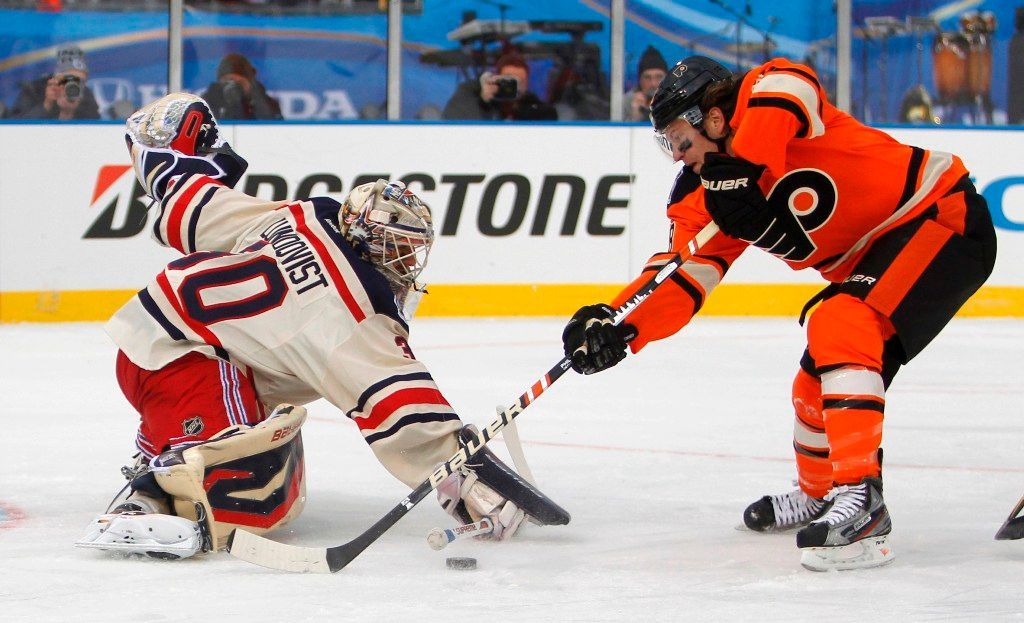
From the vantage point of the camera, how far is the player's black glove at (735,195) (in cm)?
243

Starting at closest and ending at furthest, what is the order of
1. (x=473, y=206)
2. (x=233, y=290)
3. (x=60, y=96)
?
(x=233, y=290) < (x=60, y=96) < (x=473, y=206)

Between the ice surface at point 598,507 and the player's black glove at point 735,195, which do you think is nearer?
the ice surface at point 598,507

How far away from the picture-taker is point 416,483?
2580 millimetres

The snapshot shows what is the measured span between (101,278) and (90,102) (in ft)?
2.81

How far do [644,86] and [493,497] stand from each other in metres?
4.65

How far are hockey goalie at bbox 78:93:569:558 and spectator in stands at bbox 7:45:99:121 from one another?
3.87 m

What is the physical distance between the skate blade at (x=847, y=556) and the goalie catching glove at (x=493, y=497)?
434 mm

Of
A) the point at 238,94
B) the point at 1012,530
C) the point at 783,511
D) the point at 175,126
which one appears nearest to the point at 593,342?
the point at 783,511

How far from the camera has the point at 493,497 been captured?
8.58 ft

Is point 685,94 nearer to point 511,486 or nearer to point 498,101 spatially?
point 511,486

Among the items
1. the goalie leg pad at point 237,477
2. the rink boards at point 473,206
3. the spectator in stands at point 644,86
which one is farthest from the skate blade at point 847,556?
Answer: the spectator in stands at point 644,86

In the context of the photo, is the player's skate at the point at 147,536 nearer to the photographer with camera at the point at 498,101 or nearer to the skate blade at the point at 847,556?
the skate blade at the point at 847,556

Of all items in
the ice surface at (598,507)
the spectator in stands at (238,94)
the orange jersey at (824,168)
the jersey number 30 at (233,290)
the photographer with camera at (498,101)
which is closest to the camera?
the ice surface at (598,507)

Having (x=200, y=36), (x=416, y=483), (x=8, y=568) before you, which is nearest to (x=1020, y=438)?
(x=416, y=483)
